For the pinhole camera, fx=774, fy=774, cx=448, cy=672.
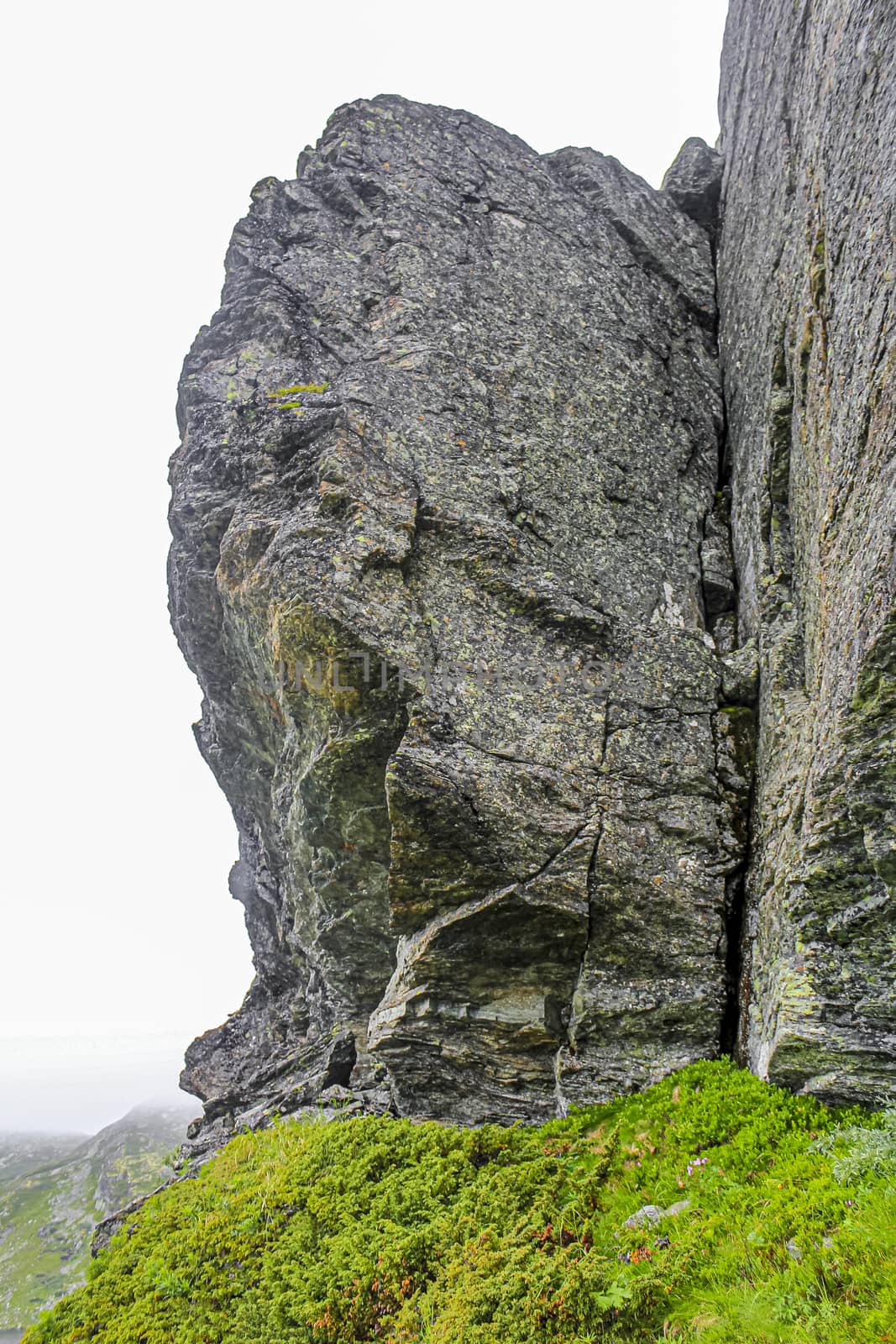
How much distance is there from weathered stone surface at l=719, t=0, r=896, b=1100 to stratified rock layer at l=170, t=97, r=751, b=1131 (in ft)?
4.69

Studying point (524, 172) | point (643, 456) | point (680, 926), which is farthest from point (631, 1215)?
point (524, 172)

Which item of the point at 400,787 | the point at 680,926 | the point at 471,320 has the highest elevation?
the point at 471,320

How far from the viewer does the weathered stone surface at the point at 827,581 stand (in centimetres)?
905

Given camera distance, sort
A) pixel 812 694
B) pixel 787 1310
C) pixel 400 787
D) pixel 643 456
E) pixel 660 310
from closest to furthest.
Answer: pixel 787 1310 → pixel 812 694 → pixel 400 787 → pixel 643 456 → pixel 660 310

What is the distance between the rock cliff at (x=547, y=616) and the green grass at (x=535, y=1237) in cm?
130

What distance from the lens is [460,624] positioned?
14078mm

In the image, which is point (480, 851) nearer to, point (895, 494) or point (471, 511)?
point (471, 511)

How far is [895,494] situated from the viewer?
858 centimetres

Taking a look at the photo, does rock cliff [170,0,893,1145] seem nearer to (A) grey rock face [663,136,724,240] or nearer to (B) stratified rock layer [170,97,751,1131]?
(B) stratified rock layer [170,97,751,1131]

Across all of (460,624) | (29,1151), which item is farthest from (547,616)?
(29,1151)

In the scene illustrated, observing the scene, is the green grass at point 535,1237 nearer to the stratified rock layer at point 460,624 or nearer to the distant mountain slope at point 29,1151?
the stratified rock layer at point 460,624

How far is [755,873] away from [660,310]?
1455 centimetres

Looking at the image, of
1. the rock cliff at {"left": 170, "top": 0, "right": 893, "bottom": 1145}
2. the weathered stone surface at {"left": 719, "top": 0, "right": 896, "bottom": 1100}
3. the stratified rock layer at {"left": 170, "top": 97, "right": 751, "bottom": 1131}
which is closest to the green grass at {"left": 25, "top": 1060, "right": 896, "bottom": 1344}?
the rock cliff at {"left": 170, "top": 0, "right": 893, "bottom": 1145}

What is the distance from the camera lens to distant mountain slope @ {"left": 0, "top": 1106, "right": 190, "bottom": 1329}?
157ft
